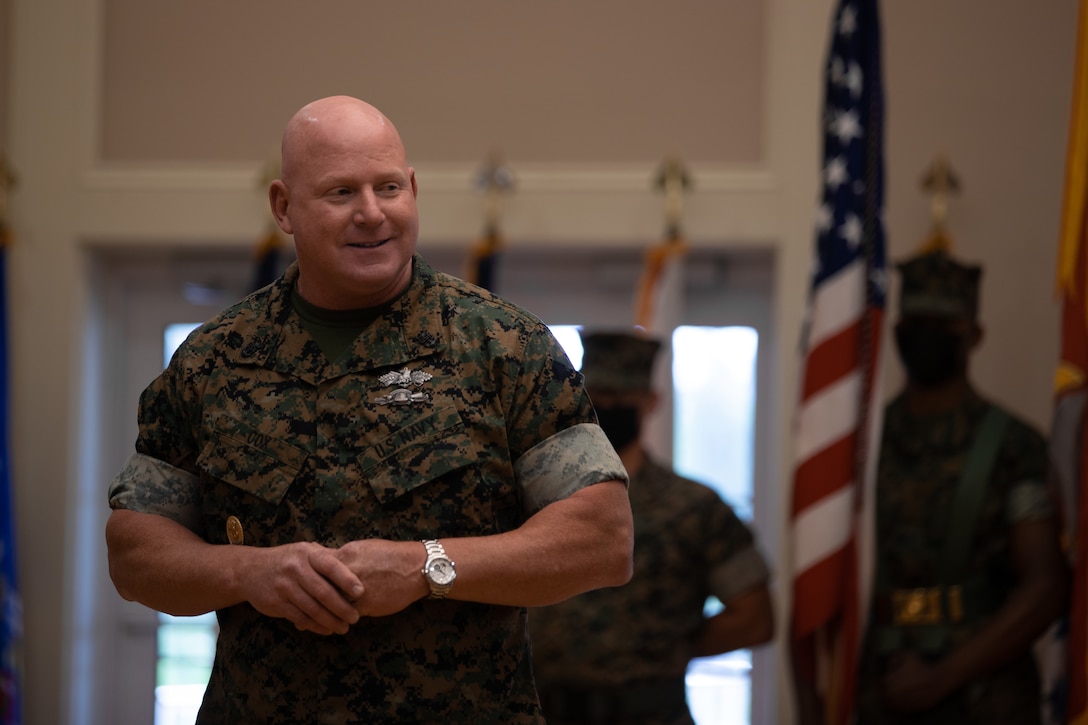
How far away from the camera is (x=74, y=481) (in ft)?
14.2

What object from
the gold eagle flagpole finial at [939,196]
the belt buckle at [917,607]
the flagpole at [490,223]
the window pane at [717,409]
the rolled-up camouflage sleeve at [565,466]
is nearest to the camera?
the rolled-up camouflage sleeve at [565,466]

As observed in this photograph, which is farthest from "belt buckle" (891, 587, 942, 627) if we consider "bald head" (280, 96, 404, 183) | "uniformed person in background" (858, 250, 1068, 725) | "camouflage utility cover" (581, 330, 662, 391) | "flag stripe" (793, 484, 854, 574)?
"bald head" (280, 96, 404, 183)

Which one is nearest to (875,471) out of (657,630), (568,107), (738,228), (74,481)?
(657,630)

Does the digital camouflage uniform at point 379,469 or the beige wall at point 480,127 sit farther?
the beige wall at point 480,127

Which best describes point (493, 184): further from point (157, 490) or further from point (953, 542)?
point (157, 490)

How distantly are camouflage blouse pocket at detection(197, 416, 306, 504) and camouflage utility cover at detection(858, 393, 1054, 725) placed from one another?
A: 7.26ft

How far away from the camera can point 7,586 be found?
4062mm

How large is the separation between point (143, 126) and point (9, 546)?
4.65 feet

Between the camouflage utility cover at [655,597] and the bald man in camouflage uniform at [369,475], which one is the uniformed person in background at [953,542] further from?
the bald man in camouflage uniform at [369,475]

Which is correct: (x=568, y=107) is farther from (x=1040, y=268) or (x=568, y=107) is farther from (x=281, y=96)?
(x=1040, y=268)

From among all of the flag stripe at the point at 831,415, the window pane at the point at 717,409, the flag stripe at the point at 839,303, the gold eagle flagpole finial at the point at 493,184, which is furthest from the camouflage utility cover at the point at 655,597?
the gold eagle flagpole finial at the point at 493,184

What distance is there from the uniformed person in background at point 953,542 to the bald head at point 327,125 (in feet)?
7.32

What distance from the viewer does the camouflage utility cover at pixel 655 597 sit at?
10.4 ft

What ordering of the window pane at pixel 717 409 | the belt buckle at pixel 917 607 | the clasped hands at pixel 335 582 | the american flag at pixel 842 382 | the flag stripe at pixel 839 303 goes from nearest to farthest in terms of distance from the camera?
the clasped hands at pixel 335 582 < the belt buckle at pixel 917 607 < the american flag at pixel 842 382 < the flag stripe at pixel 839 303 < the window pane at pixel 717 409
